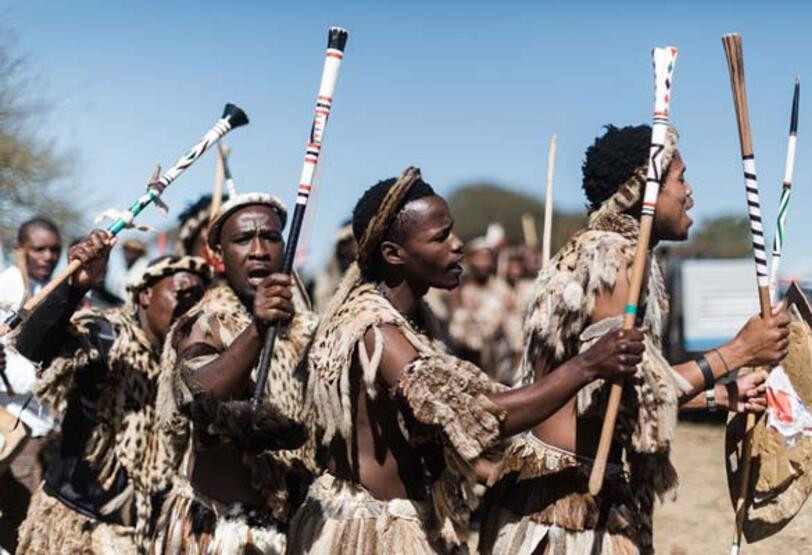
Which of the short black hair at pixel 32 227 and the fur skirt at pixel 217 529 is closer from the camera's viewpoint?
the fur skirt at pixel 217 529

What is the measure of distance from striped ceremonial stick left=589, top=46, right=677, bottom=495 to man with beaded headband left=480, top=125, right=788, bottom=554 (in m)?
0.20

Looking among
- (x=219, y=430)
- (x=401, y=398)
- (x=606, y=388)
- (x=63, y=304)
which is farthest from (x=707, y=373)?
(x=63, y=304)

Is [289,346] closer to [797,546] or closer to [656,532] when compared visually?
[797,546]

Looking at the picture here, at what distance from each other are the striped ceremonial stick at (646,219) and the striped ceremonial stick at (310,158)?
3.43 feet

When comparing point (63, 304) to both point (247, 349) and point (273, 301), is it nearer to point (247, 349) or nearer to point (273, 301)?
point (247, 349)

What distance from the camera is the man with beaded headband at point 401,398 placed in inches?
151

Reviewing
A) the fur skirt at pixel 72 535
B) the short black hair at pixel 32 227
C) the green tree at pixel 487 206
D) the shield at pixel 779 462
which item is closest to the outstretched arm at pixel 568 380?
the shield at pixel 779 462

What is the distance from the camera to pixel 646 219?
4.01m

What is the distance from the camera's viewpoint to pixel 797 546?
24.5ft

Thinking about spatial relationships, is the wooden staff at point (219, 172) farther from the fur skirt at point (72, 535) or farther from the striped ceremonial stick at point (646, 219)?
the striped ceremonial stick at point (646, 219)

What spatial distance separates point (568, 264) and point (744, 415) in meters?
1.04

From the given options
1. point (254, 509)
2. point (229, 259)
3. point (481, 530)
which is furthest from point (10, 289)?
point (481, 530)

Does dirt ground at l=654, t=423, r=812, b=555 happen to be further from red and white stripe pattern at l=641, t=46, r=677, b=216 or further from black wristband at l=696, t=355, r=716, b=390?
red and white stripe pattern at l=641, t=46, r=677, b=216

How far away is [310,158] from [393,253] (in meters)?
0.47
